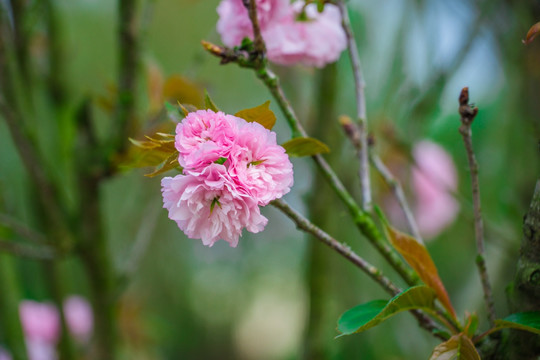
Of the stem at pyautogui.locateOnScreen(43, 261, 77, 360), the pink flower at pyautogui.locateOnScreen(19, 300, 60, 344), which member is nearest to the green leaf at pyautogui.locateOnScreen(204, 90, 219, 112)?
the stem at pyautogui.locateOnScreen(43, 261, 77, 360)

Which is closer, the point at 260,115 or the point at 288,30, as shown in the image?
the point at 260,115

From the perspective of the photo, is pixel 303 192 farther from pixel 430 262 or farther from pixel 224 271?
pixel 224 271

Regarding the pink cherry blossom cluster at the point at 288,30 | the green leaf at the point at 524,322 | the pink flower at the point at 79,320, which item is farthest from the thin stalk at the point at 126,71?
the pink flower at the point at 79,320

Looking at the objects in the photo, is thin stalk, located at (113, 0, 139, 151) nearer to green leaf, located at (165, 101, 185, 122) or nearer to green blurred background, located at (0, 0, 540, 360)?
green blurred background, located at (0, 0, 540, 360)

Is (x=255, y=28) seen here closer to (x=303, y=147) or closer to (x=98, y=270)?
(x=303, y=147)

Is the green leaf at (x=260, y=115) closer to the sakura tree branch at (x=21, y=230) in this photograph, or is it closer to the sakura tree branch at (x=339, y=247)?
the sakura tree branch at (x=339, y=247)

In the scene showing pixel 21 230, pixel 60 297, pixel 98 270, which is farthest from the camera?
pixel 60 297

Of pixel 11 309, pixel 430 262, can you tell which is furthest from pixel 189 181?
pixel 11 309

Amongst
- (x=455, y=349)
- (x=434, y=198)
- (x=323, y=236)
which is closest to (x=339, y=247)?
(x=323, y=236)
